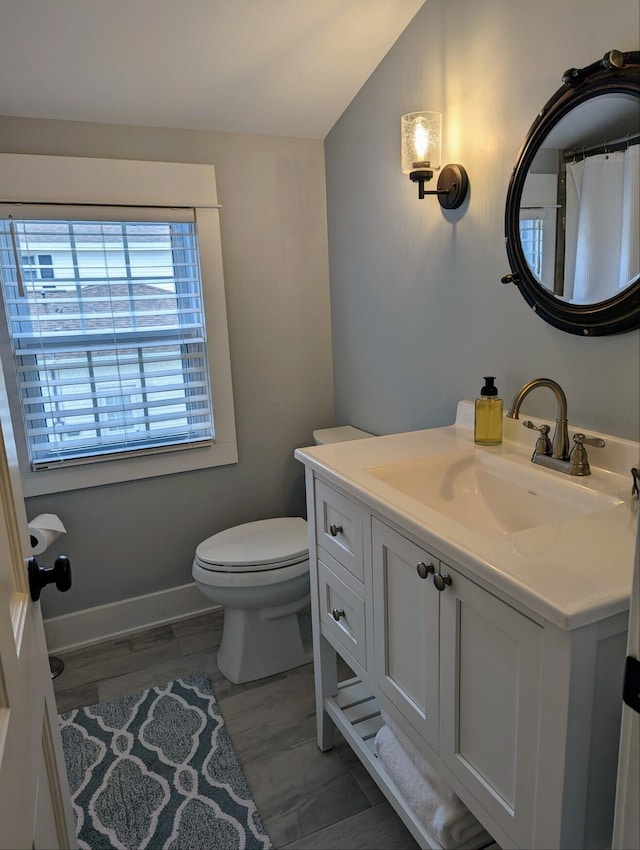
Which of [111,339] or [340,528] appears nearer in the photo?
[340,528]

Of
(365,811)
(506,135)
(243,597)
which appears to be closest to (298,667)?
(243,597)

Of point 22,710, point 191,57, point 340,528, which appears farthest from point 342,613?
point 191,57

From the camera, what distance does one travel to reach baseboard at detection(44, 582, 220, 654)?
7.75 feet

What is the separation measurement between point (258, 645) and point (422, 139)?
1778mm

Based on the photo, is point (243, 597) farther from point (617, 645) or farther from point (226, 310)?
point (617, 645)

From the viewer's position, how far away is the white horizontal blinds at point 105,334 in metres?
2.11

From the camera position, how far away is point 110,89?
1.95 m

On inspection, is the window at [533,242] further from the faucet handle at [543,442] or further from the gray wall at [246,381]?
the gray wall at [246,381]

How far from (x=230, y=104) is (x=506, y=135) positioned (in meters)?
1.10

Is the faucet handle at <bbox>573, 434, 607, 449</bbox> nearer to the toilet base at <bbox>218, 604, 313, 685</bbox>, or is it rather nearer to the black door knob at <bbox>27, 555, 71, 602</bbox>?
the black door knob at <bbox>27, 555, 71, 602</bbox>

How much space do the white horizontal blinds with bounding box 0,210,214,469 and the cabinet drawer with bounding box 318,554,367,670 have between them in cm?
104

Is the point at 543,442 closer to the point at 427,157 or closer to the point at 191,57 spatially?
the point at 427,157

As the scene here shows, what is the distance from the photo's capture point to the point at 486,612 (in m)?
0.98

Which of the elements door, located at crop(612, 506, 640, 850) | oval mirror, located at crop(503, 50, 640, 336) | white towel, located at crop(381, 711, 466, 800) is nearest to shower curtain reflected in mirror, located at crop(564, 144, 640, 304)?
oval mirror, located at crop(503, 50, 640, 336)
